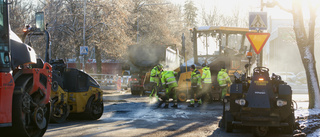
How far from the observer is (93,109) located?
11977 mm

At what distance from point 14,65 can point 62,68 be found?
16.1 feet

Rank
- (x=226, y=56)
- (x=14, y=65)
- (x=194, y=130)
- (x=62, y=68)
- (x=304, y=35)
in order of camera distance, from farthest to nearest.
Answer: (x=226, y=56), (x=304, y=35), (x=62, y=68), (x=194, y=130), (x=14, y=65)

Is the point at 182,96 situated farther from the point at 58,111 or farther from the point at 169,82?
the point at 58,111

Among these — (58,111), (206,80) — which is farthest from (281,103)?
(206,80)

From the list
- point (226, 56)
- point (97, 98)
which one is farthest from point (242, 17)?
point (97, 98)

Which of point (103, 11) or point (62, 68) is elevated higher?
point (103, 11)

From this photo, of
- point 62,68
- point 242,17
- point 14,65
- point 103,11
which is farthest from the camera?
point 242,17

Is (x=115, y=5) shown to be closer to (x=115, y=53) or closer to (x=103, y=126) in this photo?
(x=115, y=53)

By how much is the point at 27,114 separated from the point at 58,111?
380cm

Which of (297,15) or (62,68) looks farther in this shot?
(297,15)

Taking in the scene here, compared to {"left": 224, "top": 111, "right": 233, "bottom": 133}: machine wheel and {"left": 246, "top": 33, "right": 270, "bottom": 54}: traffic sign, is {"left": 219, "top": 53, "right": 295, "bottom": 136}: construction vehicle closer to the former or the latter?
{"left": 224, "top": 111, "right": 233, "bottom": 133}: machine wheel

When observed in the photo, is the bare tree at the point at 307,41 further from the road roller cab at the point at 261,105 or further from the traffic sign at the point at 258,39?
the road roller cab at the point at 261,105

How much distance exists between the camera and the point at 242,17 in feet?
197

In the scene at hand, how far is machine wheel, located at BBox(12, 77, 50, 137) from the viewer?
6.36m
